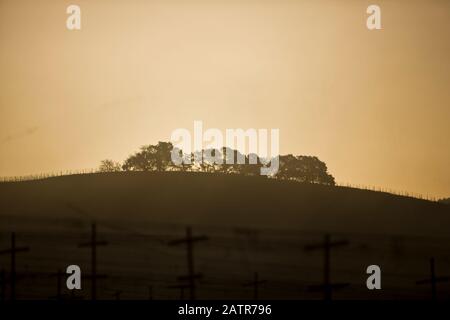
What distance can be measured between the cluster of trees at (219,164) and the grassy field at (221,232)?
1005 inches

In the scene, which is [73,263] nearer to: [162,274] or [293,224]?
[162,274]

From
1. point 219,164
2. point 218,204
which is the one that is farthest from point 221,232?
point 219,164

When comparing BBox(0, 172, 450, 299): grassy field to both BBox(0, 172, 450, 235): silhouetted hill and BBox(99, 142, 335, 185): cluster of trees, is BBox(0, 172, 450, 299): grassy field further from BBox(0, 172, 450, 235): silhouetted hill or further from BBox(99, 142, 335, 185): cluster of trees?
BBox(99, 142, 335, 185): cluster of trees

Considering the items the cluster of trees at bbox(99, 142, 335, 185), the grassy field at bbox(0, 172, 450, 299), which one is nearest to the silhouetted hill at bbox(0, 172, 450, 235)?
the grassy field at bbox(0, 172, 450, 299)

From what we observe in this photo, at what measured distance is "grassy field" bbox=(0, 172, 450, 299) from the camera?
65.1 m

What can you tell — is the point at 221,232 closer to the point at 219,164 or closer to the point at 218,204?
the point at 218,204

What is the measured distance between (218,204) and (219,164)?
1550 inches

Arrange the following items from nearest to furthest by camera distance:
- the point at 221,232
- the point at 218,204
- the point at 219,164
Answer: the point at 221,232
the point at 218,204
the point at 219,164

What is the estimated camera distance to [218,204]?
299 ft

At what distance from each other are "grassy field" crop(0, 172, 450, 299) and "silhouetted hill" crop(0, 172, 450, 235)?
133 millimetres

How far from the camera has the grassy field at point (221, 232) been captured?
6512cm

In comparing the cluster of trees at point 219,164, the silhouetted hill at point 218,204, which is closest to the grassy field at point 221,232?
the silhouetted hill at point 218,204
